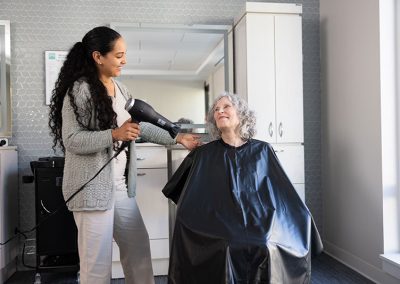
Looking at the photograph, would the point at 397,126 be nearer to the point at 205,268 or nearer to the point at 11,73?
the point at 205,268

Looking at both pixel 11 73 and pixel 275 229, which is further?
pixel 11 73

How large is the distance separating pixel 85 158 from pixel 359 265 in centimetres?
221

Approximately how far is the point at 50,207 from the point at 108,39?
5.38ft

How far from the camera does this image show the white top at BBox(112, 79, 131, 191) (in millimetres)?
1553

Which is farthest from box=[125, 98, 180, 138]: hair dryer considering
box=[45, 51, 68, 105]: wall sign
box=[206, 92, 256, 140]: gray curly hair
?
box=[45, 51, 68, 105]: wall sign

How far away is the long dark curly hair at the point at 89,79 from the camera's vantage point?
4.70 ft

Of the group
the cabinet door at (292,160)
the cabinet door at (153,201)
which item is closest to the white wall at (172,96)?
the cabinet door at (153,201)

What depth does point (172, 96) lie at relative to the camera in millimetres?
3189

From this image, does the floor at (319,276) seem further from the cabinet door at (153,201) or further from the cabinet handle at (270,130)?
the cabinet handle at (270,130)

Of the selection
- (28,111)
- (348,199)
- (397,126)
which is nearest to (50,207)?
(28,111)

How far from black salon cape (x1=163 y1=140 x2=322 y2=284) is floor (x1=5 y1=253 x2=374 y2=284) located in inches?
43.2

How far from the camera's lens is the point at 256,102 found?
283 centimetres

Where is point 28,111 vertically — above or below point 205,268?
above

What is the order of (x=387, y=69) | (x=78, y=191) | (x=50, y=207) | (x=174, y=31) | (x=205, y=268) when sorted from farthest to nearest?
(x=174, y=31)
(x=50, y=207)
(x=387, y=69)
(x=205, y=268)
(x=78, y=191)
